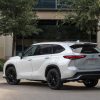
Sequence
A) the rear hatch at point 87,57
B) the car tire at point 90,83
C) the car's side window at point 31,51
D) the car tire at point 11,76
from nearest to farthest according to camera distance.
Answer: the rear hatch at point 87,57 < the car tire at point 90,83 < the car's side window at point 31,51 < the car tire at point 11,76

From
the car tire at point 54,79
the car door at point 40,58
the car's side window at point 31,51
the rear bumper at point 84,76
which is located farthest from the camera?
the car's side window at point 31,51

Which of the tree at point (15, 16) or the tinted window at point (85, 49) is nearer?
the tinted window at point (85, 49)

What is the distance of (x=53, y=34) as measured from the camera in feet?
159

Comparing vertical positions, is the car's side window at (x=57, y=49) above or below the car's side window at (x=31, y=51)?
above

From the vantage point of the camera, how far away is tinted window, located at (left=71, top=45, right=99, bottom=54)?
1659 centimetres

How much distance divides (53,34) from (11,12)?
55.1 ft

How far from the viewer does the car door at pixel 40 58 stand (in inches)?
675

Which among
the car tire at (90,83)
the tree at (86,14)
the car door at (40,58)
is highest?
the tree at (86,14)

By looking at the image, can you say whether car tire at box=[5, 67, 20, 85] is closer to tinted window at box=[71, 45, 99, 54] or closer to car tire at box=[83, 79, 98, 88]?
car tire at box=[83, 79, 98, 88]

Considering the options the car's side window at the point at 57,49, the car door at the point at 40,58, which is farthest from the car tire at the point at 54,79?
the car's side window at the point at 57,49

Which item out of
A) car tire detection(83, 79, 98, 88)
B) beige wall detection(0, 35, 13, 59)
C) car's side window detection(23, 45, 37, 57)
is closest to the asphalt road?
car tire detection(83, 79, 98, 88)

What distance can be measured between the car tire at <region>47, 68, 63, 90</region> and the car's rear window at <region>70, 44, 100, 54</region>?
→ 3.44ft

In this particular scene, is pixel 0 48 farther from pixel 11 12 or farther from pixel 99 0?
pixel 99 0

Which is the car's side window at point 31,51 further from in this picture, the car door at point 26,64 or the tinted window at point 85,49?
the tinted window at point 85,49
